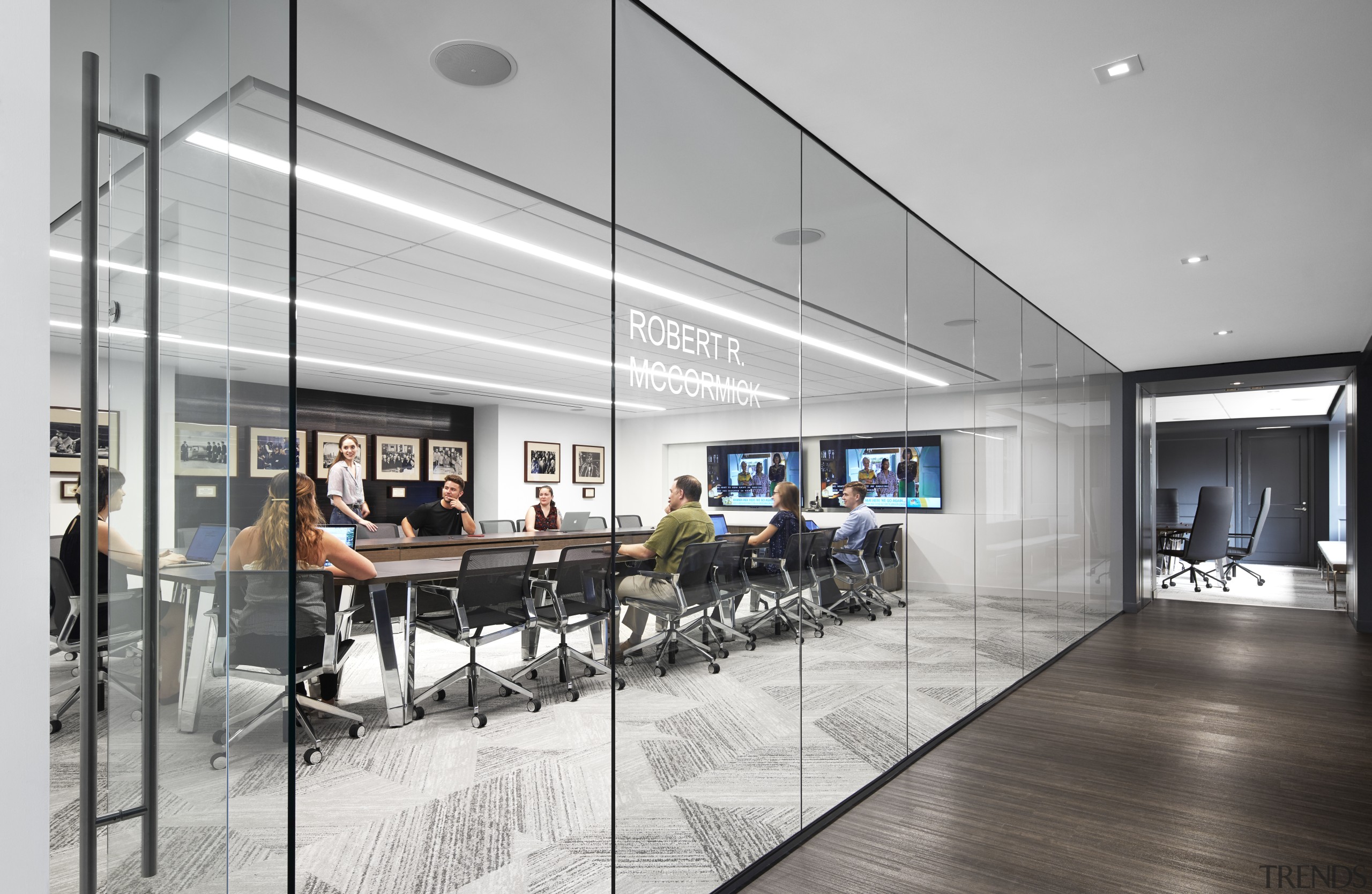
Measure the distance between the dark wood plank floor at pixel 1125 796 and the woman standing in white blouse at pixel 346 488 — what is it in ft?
17.7

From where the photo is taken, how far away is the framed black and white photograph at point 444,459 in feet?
33.4

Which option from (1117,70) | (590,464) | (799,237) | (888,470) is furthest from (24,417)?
(888,470)

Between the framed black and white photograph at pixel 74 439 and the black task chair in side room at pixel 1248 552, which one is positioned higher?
the framed black and white photograph at pixel 74 439

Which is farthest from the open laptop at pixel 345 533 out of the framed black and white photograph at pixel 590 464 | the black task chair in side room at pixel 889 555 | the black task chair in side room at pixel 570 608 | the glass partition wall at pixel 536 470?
the black task chair in side room at pixel 889 555

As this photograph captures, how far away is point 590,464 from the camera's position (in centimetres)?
246

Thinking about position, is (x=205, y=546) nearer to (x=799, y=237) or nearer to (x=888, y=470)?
(x=799, y=237)

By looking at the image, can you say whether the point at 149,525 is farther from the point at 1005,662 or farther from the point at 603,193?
the point at 1005,662

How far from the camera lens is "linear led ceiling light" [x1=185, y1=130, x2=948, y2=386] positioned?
1.24 m

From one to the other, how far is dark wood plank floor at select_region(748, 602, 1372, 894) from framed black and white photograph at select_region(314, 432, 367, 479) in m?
7.79

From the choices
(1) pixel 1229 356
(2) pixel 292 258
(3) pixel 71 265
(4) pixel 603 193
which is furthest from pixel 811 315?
(1) pixel 1229 356

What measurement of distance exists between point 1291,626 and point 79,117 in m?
9.65

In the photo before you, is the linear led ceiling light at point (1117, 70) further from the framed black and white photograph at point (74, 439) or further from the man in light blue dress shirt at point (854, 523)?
the framed black and white photograph at point (74, 439)

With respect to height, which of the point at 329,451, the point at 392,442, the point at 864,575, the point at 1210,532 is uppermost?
the point at 392,442

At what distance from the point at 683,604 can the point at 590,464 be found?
21.0 inches
